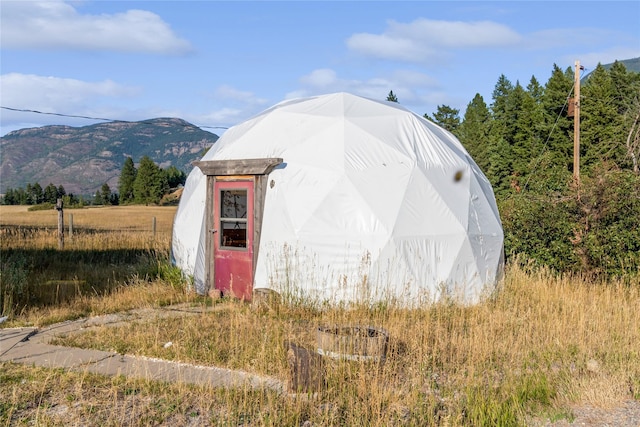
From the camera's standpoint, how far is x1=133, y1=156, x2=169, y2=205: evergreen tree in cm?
8394

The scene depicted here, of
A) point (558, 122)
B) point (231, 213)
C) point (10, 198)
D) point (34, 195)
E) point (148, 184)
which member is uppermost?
point (558, 122)

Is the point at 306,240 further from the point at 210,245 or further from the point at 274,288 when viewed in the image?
the point at 210,245

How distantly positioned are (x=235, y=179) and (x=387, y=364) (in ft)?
17.5

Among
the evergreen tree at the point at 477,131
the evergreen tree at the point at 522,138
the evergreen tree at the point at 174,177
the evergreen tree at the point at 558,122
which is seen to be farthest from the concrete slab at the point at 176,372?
the evergreen tree at the point at 174,177

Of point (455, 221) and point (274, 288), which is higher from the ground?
point (455, 221)

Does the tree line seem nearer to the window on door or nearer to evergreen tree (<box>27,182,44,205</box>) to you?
evergreen tree (<box>27,182,44,205</box>)

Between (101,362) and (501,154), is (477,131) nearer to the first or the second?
(501,154)

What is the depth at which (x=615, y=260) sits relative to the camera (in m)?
9.77

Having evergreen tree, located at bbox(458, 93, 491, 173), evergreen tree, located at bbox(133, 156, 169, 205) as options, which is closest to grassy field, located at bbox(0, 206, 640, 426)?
evergreen tree, located at bbox(458, 93, 491, 173)

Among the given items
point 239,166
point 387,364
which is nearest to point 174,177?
point 239,166

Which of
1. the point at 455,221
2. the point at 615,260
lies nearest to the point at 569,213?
the point at 615,260

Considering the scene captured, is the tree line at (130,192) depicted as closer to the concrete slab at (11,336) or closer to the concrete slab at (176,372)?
the concrete slab at (11,336)

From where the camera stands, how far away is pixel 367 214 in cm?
887

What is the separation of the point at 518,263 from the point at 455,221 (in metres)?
2.08
